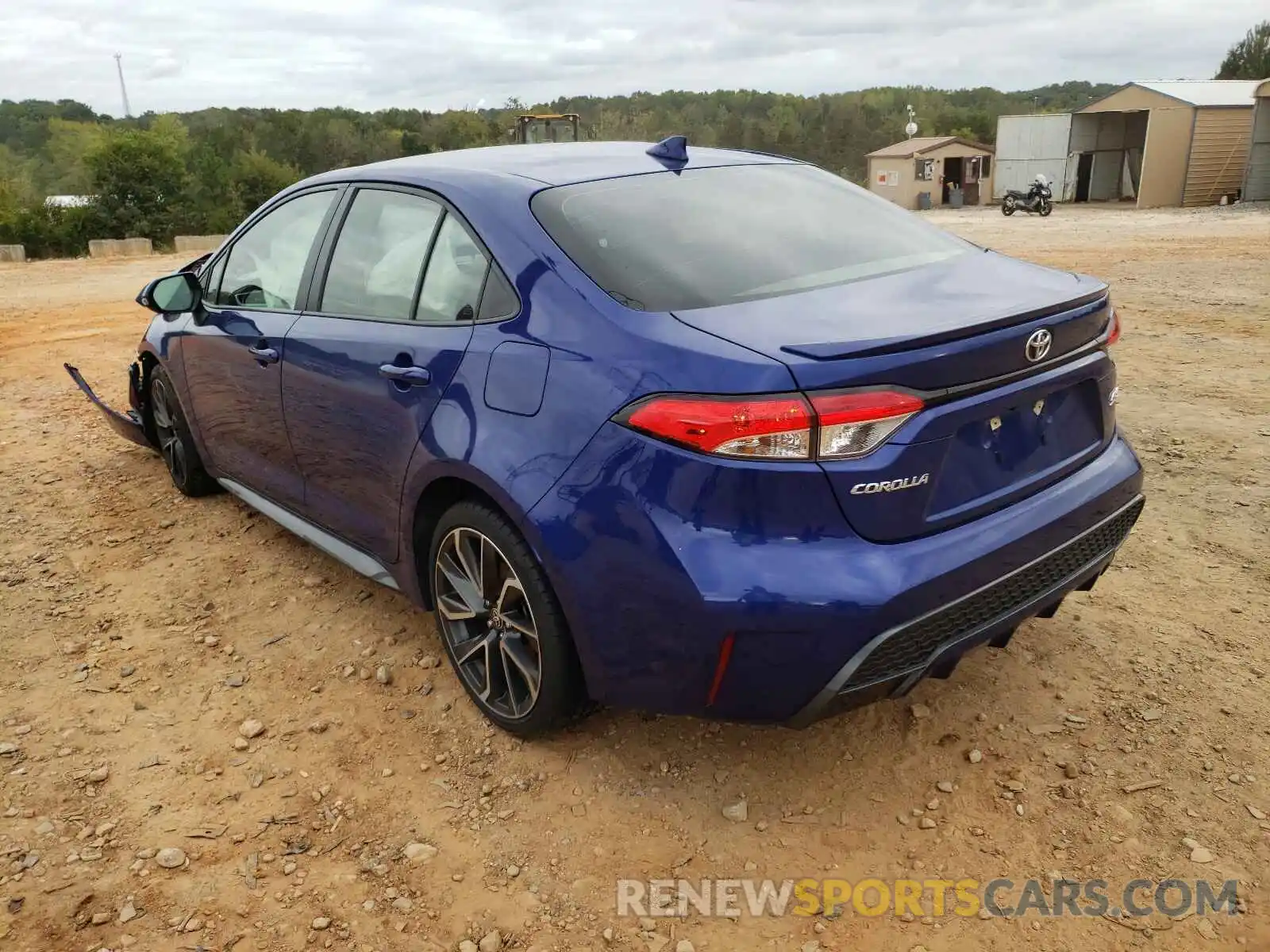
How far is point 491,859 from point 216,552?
248 centimetres

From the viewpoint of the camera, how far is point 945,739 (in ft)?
9.17

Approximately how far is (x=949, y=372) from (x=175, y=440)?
4.14 meters

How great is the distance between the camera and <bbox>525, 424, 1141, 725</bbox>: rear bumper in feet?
6.92

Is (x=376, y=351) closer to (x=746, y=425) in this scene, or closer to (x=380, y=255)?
(x=380, y=255)

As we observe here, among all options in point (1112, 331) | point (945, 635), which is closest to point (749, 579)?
point (945, 635)

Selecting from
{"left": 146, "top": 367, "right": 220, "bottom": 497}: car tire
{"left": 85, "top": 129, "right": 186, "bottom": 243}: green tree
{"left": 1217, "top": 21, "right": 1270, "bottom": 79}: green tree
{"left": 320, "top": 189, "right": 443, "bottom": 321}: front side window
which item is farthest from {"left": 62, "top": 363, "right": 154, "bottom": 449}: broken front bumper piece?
{"left": 1217, "top": 21, "right": 1270, "bottom": 79}: green tree

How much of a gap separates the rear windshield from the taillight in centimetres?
39

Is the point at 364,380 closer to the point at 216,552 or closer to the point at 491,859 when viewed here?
the point at 491,859

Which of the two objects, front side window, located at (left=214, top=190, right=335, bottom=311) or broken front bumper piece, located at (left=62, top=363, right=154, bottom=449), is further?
broken front bumper piece, located at (left=62, top=363, right=154, bottom=449)

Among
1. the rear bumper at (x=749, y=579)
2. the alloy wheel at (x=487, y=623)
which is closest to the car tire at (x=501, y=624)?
the alloy wheel at (x=487, y=623)

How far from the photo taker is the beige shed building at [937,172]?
35.9 metres

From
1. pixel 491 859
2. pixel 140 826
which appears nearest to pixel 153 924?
pixel 140 826

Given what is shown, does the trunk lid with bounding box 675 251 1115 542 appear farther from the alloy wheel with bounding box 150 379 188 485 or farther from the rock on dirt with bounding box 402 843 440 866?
the alloy wheel with bounding box 150 379 188 485

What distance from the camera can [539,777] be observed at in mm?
2729
